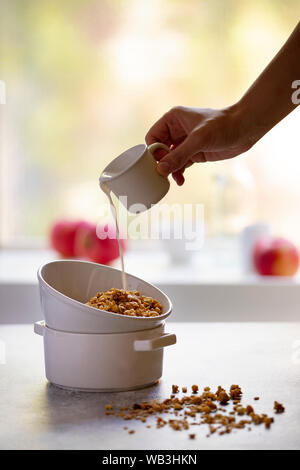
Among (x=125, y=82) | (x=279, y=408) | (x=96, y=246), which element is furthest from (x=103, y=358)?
(x=125, y=82)

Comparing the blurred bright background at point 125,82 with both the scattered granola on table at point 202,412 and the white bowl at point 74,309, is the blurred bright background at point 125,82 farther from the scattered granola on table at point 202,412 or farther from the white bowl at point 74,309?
the scattered granola on table at point 202,412

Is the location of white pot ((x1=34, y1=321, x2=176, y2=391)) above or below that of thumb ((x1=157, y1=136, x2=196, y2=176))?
below

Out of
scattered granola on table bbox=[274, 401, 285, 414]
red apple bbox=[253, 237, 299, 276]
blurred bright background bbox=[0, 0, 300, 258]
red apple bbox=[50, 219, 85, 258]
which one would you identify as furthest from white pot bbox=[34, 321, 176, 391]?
blurred bright background bbox=[0, 0, 300, 258]

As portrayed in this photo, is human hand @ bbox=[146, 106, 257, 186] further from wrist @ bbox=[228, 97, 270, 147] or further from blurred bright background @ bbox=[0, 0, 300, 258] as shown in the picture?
blurred bright background @ bbox=[0, 0, 300, 258]

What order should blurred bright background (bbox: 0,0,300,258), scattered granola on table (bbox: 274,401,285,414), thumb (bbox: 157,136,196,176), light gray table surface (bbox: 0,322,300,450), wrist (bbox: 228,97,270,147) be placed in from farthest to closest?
blurred bright background (bbox: 0,0,300,258), wrist (bbox: 228,97,270,147), thumb (bbox: 157,136,196,176), scattered granola on table (bbox: 274,401,285,414), light gray table surface (bbox: 0,322,300,450)

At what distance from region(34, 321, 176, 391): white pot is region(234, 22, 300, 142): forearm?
0.47 metres

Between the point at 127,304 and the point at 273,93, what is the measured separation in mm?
488

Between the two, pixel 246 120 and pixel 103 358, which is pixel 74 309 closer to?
pixel 103 358

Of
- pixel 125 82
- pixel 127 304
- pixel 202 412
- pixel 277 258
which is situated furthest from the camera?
pixel 125 82

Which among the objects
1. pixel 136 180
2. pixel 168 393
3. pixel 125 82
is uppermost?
pixel 125 82

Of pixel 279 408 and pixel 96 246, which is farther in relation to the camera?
pixel 96 246

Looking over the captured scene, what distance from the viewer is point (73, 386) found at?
0.91m

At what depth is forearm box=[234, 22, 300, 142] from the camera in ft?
3.83

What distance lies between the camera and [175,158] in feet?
3.56
